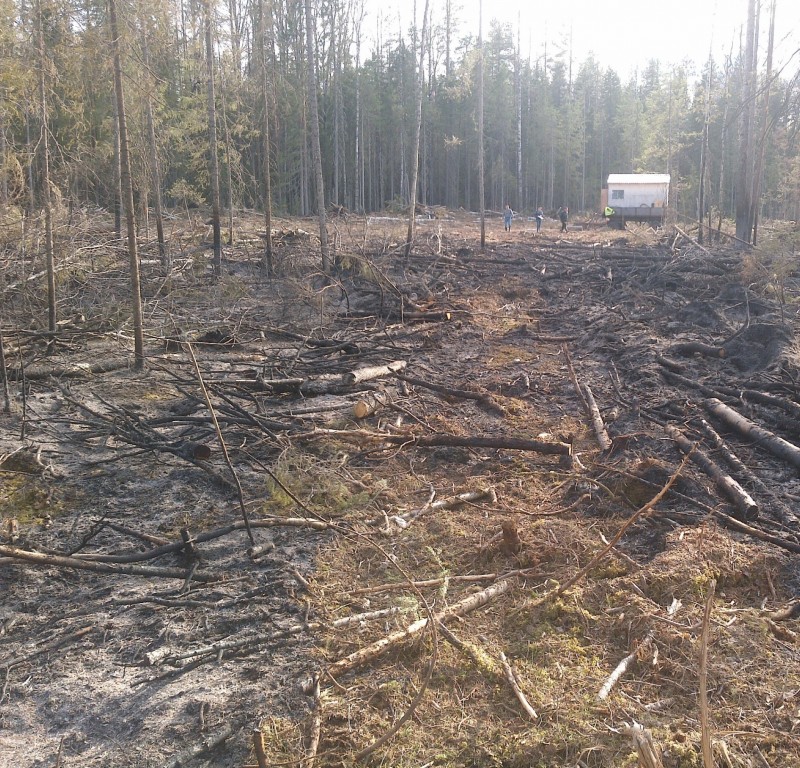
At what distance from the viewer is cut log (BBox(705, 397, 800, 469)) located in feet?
20.9

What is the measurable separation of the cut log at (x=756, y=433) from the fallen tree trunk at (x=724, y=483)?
652 millimetres

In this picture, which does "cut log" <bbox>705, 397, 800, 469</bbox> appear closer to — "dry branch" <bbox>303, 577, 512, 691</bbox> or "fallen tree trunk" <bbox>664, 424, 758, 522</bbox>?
"fallen tree trunk" <bbox>664, 424, 758, 522</bbox>

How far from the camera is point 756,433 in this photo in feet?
22.7

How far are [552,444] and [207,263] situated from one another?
1358 centimetres

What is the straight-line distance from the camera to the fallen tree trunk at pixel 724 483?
5281 mm

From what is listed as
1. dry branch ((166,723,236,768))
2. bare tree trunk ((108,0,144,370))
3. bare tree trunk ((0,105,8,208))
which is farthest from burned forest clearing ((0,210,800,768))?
bare tree trunk ((0,105,8,208))

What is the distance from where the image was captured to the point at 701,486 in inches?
228

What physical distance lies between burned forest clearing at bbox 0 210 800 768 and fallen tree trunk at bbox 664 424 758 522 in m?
0.03

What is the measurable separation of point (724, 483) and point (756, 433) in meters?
1.50

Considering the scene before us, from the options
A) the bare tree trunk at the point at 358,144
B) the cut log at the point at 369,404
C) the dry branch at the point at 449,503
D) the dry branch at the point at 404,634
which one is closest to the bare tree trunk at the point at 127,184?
the cut log at the point at 369,404

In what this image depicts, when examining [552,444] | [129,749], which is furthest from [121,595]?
[552,444]

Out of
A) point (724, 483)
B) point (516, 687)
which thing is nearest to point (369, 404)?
point (724, 483)

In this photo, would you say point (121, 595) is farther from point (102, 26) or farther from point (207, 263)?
point (207, 263)

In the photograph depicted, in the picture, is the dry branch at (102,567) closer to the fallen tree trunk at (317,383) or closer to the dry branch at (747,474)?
the fallen tree trunk at (317,383)
